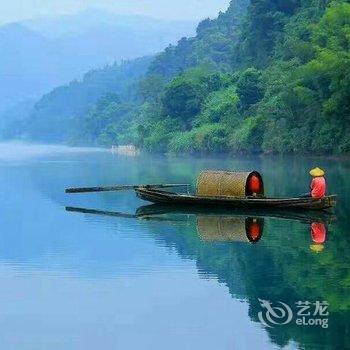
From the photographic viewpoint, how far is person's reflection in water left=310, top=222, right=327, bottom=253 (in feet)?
46.0

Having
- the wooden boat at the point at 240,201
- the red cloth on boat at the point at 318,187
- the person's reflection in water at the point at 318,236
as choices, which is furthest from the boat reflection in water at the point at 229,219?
the red cloth on boat at the point at 318,187

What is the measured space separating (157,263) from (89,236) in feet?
11.1

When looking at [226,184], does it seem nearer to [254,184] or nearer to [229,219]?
[254,184]

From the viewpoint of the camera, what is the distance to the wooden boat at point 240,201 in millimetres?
18328

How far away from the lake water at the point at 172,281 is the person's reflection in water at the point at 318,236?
0.11 feet

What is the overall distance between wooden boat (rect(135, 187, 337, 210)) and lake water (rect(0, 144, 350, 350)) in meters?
0.31

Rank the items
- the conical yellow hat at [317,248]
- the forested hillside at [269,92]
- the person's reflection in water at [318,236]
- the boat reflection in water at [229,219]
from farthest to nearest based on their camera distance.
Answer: the forested hillside at [269,92]
the boat reflection in water at [229,219]
the person's reflection in water at [318,236]
the conical yellow hat at [317,248]

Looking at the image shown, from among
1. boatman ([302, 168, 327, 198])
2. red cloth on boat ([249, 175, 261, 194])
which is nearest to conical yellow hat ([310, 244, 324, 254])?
boatman ([302, 168, 327, 198])

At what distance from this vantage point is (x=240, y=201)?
1909 cm

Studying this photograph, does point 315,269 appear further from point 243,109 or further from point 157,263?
point 243,109

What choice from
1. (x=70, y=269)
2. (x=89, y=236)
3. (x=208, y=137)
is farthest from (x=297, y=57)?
(x=70, y=269)

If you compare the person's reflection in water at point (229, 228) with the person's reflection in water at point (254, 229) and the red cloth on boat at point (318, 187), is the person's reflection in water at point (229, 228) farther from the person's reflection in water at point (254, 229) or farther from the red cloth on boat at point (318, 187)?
the red cloth on boat at point (318, 187)

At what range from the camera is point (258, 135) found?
161 feet

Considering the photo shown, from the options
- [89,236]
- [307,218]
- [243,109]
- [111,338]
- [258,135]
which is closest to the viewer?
[111,338]
